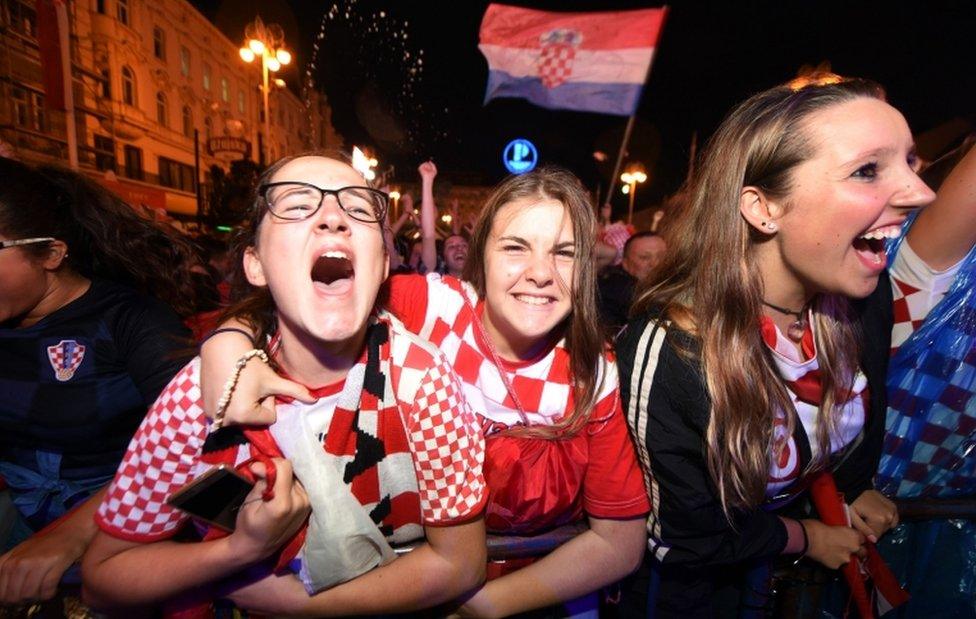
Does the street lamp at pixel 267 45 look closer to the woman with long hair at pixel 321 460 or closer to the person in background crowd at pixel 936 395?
the woman with long hair at pixel 321 460

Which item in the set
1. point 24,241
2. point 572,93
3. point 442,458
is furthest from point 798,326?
point 572,93

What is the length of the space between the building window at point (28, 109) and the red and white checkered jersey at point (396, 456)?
19518 mm

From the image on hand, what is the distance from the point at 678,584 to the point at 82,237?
281 cm

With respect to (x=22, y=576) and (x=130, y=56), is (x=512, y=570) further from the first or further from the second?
(x=130, y=56)

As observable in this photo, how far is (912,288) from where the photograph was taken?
5.94 ft

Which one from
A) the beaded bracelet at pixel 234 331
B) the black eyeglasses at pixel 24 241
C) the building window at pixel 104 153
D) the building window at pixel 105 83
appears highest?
the building window at pixel 105 83

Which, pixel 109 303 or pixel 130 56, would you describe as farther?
pixel 130 56

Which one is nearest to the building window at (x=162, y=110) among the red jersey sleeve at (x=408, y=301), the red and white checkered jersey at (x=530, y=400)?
the red jersey sleeve at (x=408, y=301)

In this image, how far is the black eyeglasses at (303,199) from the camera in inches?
57.4

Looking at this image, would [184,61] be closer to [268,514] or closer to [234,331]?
[234,331]

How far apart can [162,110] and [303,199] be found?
94.2 feet

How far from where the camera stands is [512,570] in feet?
5.78

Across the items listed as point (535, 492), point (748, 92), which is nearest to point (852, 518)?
point (535, 492)

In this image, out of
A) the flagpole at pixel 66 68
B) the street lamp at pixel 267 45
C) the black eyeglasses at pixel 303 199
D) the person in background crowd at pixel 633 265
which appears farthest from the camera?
the street lamp at pixel 267 45
